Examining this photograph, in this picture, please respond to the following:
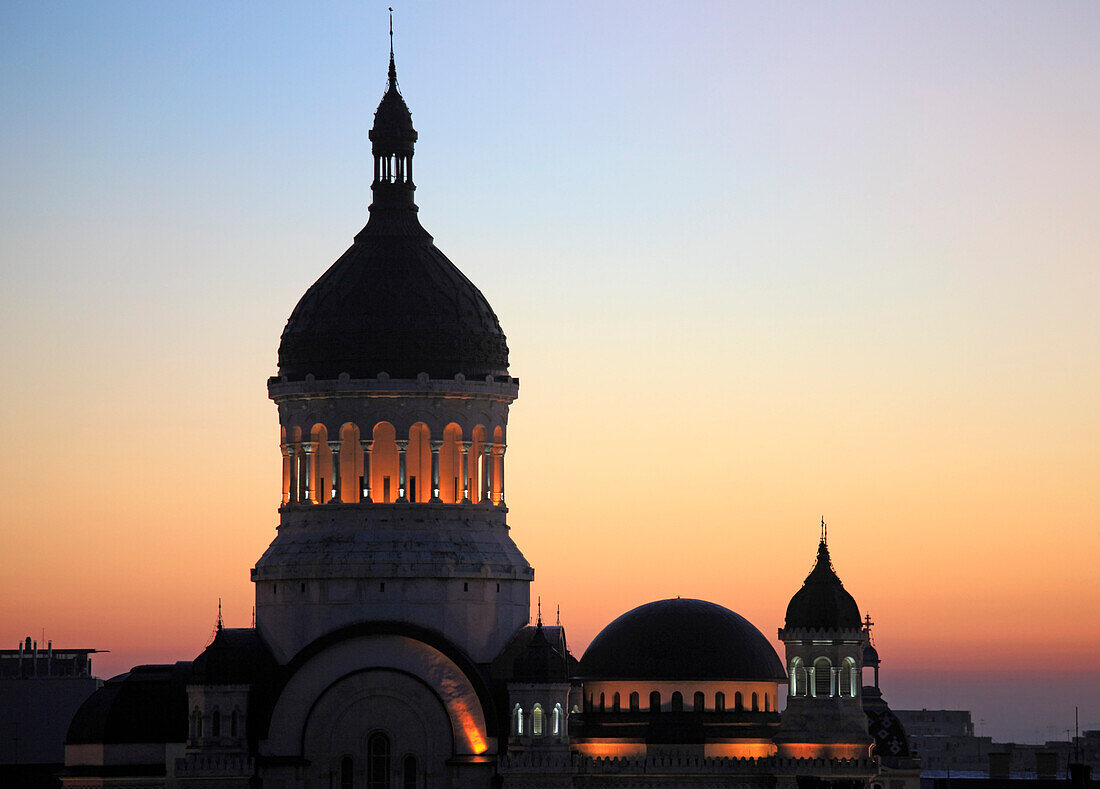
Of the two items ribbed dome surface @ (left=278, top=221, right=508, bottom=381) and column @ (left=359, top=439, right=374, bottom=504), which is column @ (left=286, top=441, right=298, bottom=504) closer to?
ribbed dome surface @ (left=278, top=221, right=508, bottom=381)

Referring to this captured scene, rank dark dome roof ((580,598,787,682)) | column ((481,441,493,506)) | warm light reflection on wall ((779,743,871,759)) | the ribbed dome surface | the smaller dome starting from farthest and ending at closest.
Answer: the smaller dome → dark dome roof ((580,598,787,682)) → warm light reflection on wall ((779,743,871,759)) → column ((481,441,493,506)) → the ribbed dome surface

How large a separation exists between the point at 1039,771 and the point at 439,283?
268 feet

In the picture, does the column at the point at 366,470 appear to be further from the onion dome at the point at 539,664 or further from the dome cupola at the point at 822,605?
the dome cupola at the point at 822,605

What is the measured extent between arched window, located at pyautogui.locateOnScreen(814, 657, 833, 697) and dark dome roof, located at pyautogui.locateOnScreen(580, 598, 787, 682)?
5.10 m

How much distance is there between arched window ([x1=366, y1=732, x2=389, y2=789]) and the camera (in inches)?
3949

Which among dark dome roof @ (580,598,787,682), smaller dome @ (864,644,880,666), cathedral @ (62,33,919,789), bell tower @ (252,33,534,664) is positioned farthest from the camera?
smaller dome @ (864,644,880,666)

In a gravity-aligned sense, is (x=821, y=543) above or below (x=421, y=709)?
above

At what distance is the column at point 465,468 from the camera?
104 m

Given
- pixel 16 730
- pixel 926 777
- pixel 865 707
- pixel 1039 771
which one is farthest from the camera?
pixel 1039 771

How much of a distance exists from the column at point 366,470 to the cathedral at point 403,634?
4.4 inches

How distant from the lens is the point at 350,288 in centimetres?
10538

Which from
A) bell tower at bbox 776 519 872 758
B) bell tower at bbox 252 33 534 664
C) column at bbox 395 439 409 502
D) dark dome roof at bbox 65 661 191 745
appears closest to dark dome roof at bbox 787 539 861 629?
bell tower at bbox 776 519 872 758

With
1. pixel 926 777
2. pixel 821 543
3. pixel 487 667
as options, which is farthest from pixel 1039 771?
pixel 487 667

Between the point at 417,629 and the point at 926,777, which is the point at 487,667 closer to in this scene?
the point at 417,629
